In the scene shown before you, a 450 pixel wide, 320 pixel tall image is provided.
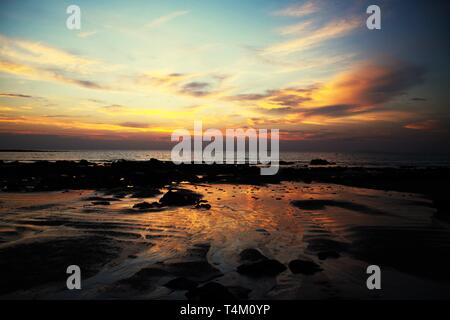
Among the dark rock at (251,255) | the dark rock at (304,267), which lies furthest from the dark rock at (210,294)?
the dark rock at (251,255)

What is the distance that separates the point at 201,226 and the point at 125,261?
575 cm

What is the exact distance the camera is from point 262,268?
364 inches

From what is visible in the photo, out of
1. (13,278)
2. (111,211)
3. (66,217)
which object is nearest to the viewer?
(13,278)

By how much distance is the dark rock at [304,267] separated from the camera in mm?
9289

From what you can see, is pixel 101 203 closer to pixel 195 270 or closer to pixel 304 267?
pixel 195 270

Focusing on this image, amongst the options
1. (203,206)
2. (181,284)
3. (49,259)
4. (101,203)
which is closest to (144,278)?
(181,284)

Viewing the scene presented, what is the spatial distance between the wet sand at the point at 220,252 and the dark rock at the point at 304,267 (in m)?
0.04

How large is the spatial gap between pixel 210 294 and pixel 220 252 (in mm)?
4212

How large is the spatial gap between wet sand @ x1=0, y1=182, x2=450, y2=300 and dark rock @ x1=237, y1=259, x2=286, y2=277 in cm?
3

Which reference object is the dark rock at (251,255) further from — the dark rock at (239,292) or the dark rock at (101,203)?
the dark rock at (101,203)

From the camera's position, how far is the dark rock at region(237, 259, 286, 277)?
909 centimetres
